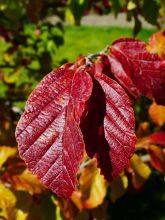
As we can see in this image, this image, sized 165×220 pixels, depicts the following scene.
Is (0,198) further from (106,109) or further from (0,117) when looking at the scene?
(0,117)

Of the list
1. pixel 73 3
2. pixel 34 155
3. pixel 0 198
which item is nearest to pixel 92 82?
pixel 34 155

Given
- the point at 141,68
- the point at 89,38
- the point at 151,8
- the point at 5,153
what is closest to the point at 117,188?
the point at 5,153

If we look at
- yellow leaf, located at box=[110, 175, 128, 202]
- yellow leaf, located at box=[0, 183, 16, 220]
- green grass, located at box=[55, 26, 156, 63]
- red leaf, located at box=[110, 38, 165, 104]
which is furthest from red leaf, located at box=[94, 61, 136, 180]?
green grass, located at box=[55, 26, 156, 63]

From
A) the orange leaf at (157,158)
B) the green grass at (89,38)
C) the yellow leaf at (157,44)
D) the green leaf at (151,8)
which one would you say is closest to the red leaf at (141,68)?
the yellow leaf at (157,44)

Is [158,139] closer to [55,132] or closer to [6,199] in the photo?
[6,199]

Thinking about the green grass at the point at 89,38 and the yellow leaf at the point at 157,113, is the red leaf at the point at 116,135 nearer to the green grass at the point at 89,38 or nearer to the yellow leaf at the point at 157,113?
the yellow leaf at the point at 157,113

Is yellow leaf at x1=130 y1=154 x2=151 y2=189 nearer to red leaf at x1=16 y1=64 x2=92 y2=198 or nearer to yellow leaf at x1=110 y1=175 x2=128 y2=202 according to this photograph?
yellow leaf at x1=110 y1=175 x2=128 y2=202
